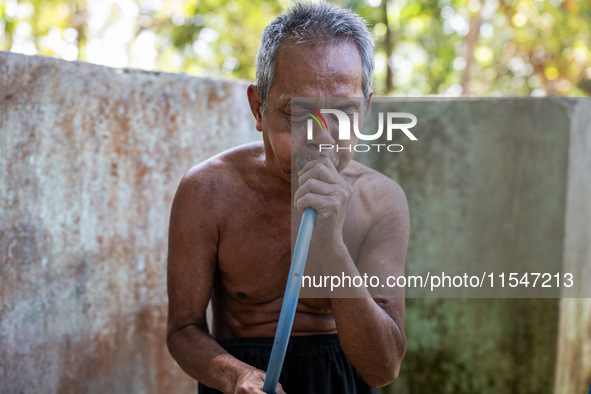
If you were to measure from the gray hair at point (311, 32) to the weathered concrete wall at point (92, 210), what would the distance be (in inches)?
40.5

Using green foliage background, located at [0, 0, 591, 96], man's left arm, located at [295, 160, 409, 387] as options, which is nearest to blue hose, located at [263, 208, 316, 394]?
man's left arm, located at [295, 160, 409, 387]

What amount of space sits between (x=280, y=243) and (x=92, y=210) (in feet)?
3.26

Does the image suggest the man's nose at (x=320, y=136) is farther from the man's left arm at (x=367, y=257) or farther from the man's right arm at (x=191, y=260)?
the man's right arm at (x=191, y=260)

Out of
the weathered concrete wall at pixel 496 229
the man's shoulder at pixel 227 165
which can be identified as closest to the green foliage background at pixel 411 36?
the weathered concrete wall at pixel 496 229

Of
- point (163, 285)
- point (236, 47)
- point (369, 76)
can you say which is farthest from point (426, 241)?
point (236, 47)

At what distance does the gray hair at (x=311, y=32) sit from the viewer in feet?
4.86

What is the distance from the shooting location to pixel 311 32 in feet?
4.84

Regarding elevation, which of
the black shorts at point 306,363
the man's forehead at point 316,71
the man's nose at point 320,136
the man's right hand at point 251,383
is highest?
the man's forehead at point 316,71

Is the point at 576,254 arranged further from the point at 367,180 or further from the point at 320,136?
the point at 320,136

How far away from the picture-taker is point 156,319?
2541 millimetres

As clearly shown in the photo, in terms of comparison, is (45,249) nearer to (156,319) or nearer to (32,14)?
(156,319)

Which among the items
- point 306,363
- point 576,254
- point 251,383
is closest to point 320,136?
point 251,383

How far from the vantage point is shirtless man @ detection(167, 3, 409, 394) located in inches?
57.0

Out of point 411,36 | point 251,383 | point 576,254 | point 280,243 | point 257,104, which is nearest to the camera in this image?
point 251,383
